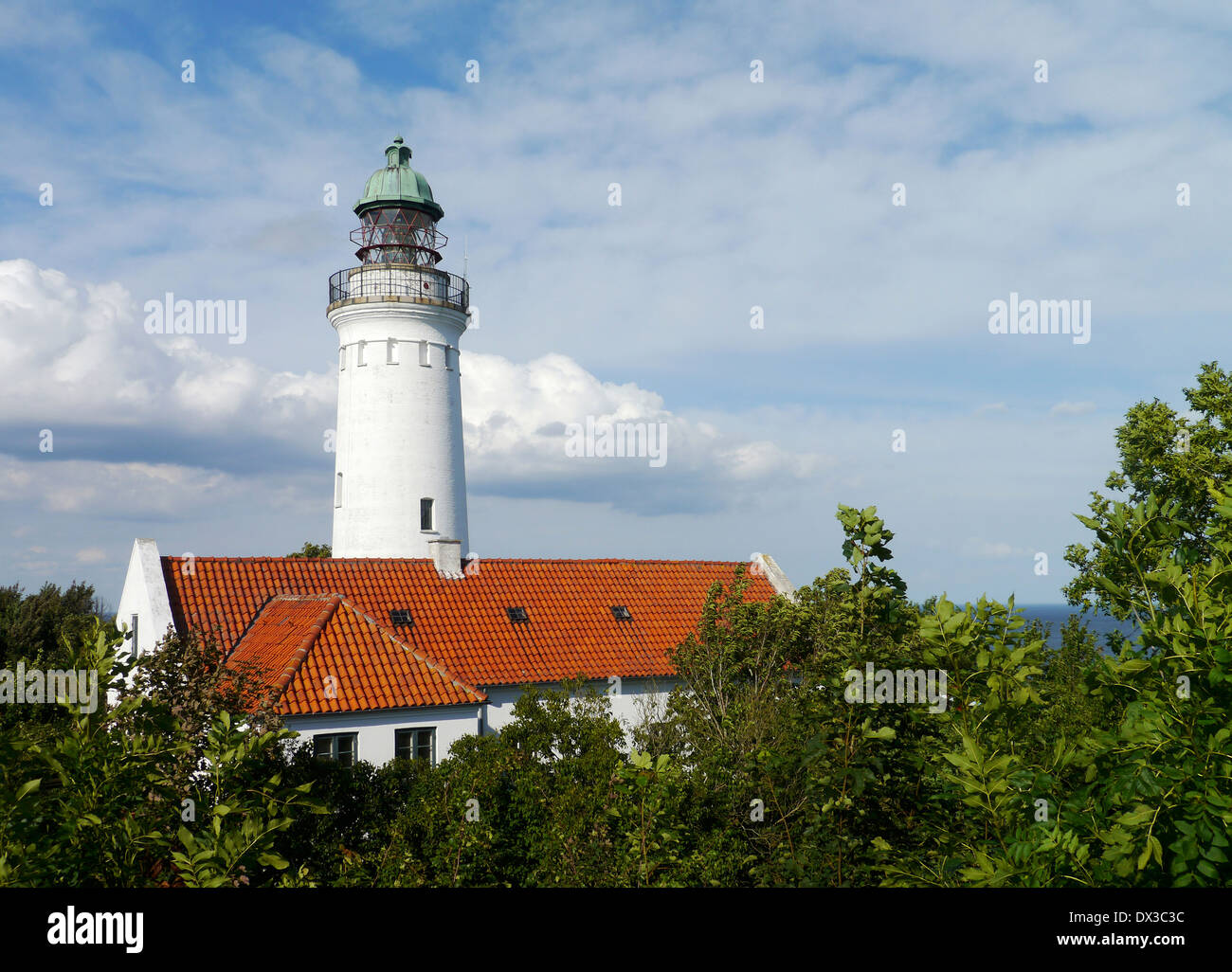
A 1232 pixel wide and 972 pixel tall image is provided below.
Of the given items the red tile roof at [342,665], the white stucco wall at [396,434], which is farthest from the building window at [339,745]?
the white stucco wall at [396,434]

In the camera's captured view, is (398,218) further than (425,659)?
Yes

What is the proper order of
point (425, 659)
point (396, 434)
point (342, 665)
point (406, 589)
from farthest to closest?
point (396, 434) → point (406, 589) → point (425, 659) → point (342, 665)

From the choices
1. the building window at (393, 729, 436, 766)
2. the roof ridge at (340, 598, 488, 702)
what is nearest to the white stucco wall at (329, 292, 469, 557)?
the roof ridge at (340, 598, 488, 702)

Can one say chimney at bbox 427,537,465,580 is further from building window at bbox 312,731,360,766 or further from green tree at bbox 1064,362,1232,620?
green tree at bbox 1064,362,1232,620

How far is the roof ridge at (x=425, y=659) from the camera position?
20234 mm

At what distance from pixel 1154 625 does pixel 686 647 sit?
46.6 feet

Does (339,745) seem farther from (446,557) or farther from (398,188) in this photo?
(398,188)

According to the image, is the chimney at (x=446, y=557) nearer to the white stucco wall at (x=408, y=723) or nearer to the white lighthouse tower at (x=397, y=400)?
the white lighthouse tower at (x=397, y=400)

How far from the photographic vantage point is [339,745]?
1858cm

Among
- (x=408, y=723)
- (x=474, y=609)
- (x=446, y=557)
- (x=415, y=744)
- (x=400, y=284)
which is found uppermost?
(x=400, y=284)

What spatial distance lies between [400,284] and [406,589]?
11.1m

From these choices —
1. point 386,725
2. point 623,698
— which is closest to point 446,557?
point 623,698
